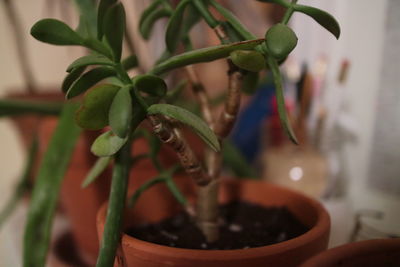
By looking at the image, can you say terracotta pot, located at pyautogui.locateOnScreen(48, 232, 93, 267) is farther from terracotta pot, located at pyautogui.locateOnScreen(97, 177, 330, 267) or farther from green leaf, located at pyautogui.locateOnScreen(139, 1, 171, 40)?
green leaf, located at pyautogui.locateOnScreen(139, 1, 171, 40)

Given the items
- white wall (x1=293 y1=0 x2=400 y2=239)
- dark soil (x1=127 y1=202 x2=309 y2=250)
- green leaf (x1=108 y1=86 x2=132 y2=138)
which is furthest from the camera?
white wall (x1=293 y1=0 x2=400 y2=239)

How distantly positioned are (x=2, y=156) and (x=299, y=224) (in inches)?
42.8

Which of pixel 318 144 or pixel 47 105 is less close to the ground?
pixel 47 105

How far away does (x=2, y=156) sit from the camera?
1.20m

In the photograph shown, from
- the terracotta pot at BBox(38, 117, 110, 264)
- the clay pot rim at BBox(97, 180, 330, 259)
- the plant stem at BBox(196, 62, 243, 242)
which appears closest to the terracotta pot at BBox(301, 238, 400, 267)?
the clay pot rim at BBox(97, 180, 330, 259)

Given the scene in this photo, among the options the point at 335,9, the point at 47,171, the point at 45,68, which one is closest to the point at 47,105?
the point at 47,171

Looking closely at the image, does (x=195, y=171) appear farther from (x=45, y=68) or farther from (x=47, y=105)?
(x=45, y=68)

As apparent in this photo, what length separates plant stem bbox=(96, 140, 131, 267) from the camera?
0.93 ft

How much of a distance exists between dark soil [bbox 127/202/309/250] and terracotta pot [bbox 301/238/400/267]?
9 centimetres

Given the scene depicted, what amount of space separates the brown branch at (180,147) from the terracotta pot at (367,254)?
122 millimetres

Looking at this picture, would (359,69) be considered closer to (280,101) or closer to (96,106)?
(280,101)

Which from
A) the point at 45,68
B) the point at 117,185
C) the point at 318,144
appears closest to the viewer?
the point at 117,185

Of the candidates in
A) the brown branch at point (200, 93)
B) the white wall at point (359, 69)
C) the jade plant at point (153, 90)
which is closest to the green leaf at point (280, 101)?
the jade plant at point (153, 90)

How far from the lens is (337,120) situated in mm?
590
